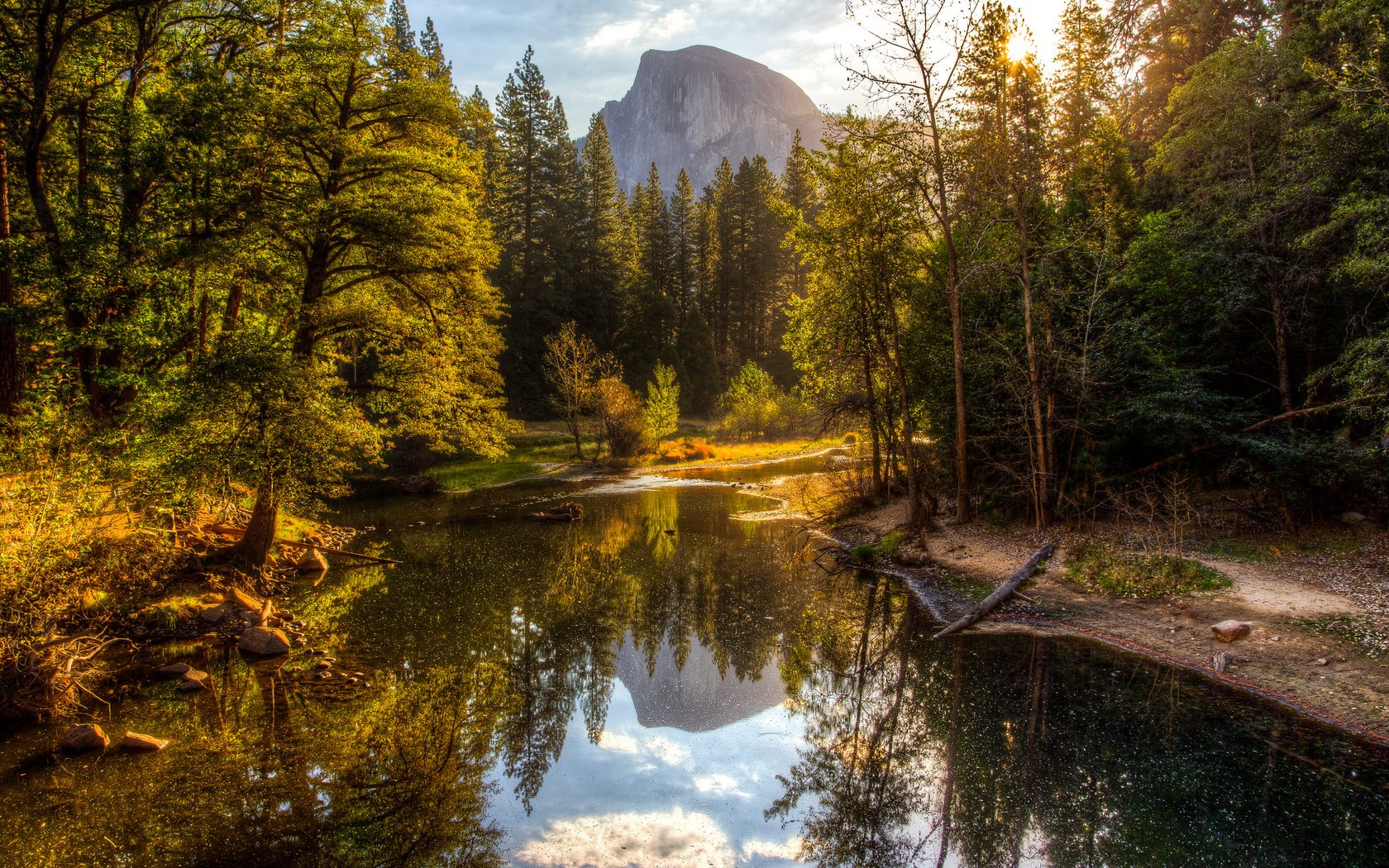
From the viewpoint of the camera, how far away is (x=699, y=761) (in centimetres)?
793

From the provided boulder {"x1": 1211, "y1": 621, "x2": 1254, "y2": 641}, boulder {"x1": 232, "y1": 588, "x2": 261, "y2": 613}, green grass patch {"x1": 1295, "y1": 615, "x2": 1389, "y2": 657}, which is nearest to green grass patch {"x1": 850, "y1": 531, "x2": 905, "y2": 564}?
boulder {"x1": 1211, "y1": 621, "x2": 1254, "y2": 641}

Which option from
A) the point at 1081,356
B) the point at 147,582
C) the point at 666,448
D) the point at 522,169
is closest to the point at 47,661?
the point at 147,582

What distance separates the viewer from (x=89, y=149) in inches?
501

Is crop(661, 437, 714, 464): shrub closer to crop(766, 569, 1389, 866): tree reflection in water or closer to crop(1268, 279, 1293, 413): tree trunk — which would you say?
crop(1268, 279, 1293, 413): tree trunk

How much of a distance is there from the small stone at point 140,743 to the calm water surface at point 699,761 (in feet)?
0.77

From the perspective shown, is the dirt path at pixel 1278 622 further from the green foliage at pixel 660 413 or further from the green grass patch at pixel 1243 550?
the green foliage at pixel 660 413

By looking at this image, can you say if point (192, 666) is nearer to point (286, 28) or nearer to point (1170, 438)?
point (286, 28)

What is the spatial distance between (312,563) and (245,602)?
3853mm

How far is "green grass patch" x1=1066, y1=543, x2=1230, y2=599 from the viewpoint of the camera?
1105 centimetres

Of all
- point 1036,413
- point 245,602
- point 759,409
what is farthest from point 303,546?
point 759,409

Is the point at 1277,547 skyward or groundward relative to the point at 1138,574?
skyward

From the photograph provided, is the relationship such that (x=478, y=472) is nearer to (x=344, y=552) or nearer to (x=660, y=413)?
(x=660, y=413)

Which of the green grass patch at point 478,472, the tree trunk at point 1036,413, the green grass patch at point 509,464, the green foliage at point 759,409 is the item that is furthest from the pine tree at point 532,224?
the tree trunk at point 1036,413

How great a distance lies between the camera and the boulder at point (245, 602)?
474 inches
